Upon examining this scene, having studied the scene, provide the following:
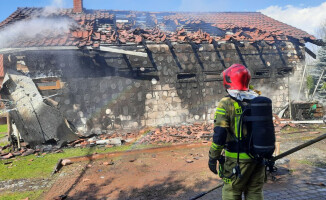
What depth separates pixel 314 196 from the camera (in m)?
3.91

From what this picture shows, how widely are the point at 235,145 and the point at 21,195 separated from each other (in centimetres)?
468

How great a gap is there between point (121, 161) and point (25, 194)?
2660mm

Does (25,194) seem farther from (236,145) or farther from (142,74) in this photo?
(142,74)

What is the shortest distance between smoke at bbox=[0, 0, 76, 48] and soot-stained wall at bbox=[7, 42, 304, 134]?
3.12ft

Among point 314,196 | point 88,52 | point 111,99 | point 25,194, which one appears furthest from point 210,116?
point 25,194

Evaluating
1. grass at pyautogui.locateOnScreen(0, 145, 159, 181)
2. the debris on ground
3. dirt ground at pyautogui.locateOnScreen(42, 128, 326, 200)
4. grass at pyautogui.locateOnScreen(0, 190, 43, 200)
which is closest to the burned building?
the debris on ground

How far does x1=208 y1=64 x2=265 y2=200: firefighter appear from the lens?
2611mm

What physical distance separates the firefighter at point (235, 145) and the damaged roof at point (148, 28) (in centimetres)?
758

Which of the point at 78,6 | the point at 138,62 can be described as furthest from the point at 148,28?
the point at 78,6

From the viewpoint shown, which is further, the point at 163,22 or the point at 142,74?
the point at 163,22

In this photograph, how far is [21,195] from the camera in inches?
188

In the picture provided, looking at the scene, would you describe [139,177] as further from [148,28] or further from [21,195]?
[148,28]

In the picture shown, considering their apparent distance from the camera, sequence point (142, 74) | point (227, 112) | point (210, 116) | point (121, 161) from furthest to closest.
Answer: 1. point (210, 116)
2. point (142, 74)
3. point (121, 161)
4. point (227, 112)

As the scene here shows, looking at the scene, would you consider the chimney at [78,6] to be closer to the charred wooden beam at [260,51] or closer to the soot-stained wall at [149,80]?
the soot-stained wall at [149,80]
